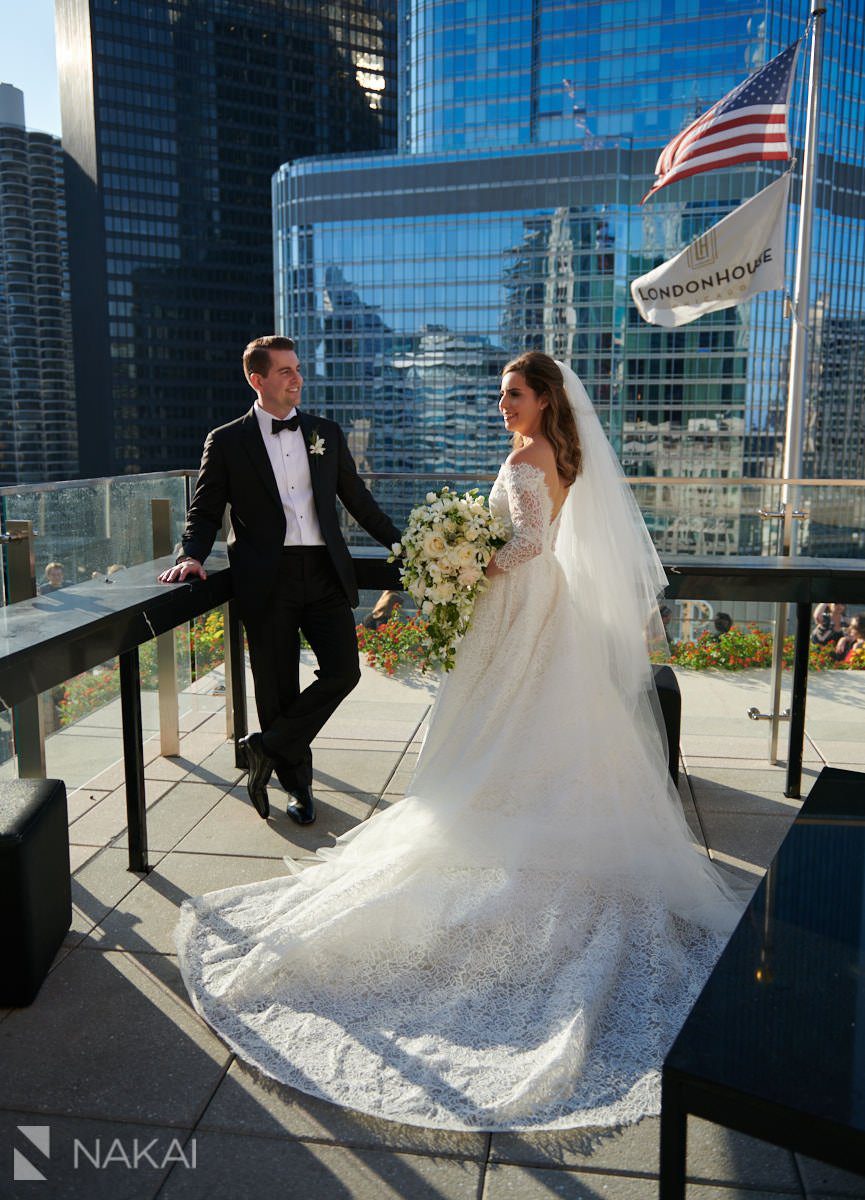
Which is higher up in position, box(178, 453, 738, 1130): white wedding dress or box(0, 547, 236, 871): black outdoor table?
box(0, 547, 236, 871): black outdoor table

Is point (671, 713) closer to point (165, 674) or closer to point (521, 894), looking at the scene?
point (521, 894)

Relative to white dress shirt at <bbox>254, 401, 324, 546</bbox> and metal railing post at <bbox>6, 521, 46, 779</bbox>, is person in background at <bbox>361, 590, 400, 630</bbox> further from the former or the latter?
metal railing post at <bbox>6, 521, 46, 779</bbox>

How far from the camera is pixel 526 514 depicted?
143 inches

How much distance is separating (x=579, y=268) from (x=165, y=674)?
85.0 meters

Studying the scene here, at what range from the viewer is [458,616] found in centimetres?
370

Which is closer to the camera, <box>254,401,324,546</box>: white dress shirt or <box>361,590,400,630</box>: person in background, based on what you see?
<box>254,401,324,546</box>: white dress shirt

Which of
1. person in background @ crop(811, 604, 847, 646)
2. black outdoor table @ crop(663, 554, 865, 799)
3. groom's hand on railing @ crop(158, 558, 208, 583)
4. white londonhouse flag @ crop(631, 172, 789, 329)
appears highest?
white londonhouse flag @ crop(631, 172, 789, 329)

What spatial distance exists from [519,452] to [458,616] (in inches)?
26.4

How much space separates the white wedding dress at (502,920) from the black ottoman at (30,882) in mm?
422

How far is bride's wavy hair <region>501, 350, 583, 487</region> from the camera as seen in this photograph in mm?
3717

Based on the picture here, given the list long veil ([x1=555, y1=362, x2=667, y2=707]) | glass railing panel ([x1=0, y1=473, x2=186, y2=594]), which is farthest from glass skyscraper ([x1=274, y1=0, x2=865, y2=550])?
long veil ([x1=555, y1=362, x2=667, y2=707])

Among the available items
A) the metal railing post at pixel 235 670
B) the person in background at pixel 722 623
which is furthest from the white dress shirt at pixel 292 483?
the person in background at pixel 722 623

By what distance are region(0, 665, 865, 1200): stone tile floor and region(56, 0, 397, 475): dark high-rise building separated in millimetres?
109698

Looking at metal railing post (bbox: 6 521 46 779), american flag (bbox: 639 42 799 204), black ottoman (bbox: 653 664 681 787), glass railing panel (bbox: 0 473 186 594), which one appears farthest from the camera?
american flag (bbox: 639 42 799 204)
